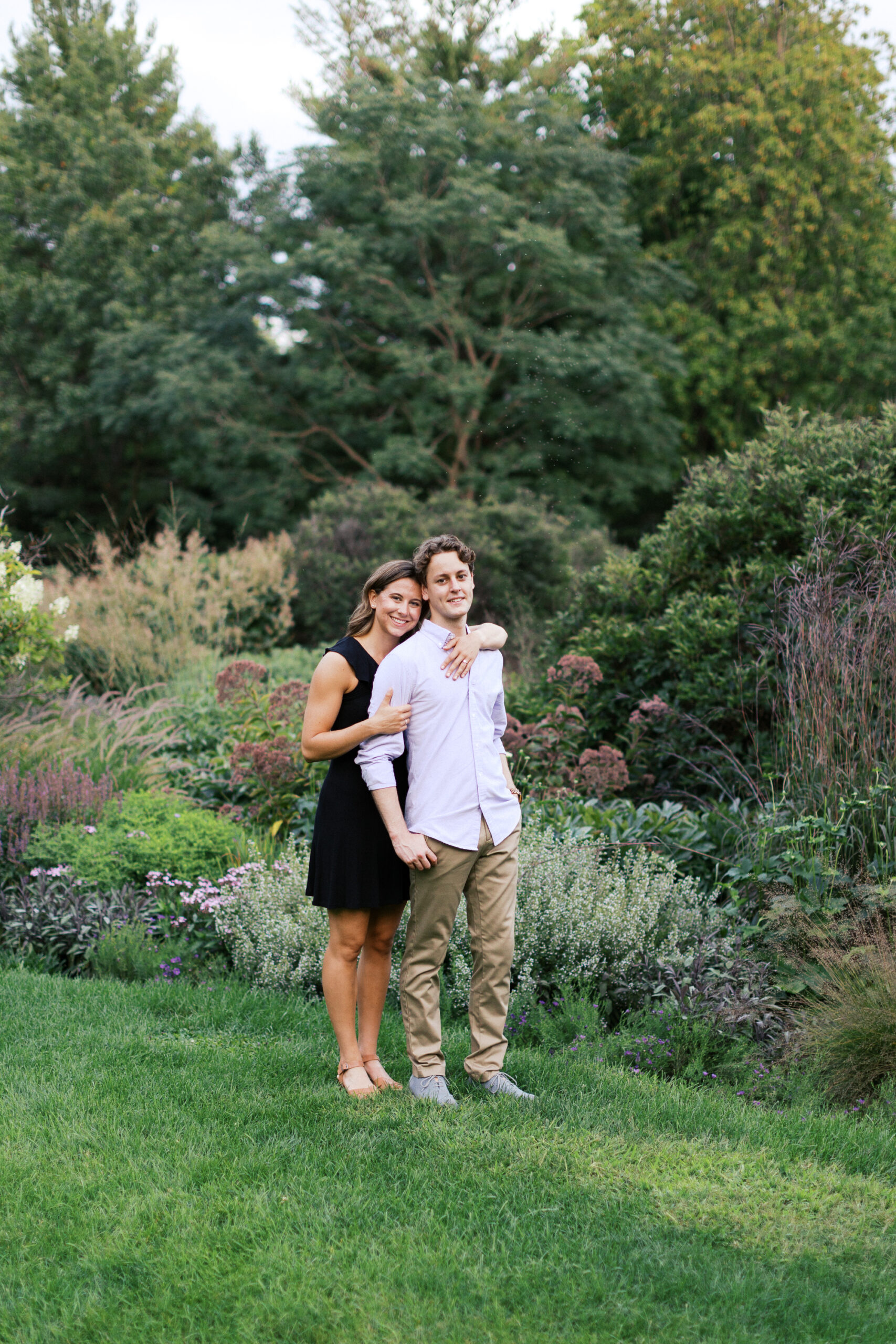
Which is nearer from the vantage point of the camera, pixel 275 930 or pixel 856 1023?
pixel 856 1023

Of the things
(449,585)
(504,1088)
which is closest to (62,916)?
(504,1088)

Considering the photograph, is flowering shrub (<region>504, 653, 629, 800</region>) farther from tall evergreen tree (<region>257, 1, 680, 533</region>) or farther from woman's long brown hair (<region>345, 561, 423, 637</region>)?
tall evergreen tree (<region>257, 1, 680, 533</region>)

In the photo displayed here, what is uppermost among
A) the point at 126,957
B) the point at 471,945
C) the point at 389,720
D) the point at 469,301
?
the point at 469,301

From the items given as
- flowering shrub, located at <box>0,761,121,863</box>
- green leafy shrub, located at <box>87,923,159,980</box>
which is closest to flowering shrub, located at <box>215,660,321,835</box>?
flowering shrub, located at <box>0,761,121,863</box>

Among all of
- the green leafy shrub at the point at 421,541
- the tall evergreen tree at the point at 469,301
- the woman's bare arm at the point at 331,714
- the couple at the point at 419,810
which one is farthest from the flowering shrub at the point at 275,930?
the tall evergreen tree at the point at 469,301

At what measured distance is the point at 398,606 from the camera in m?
3.65

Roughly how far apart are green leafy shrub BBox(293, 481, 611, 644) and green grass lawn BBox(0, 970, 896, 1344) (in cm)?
931

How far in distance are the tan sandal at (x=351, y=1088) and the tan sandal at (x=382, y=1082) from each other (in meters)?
0.04

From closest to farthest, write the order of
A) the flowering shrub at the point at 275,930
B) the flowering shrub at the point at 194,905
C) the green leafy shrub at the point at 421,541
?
the flowering shrub at the point at 275,930 < the flowering shrub at the point at 194,905 < the green leafy shrub at the point at 421,541

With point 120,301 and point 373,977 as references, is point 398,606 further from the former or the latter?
point 120,301

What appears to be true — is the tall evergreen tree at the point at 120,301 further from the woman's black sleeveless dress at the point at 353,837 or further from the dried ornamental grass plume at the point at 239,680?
the woman's black sleeveless dress at the point at 353,837

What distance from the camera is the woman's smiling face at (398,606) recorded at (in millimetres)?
3654

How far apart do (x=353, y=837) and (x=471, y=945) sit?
0.55 metres

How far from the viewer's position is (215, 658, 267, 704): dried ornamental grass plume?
681 cm
